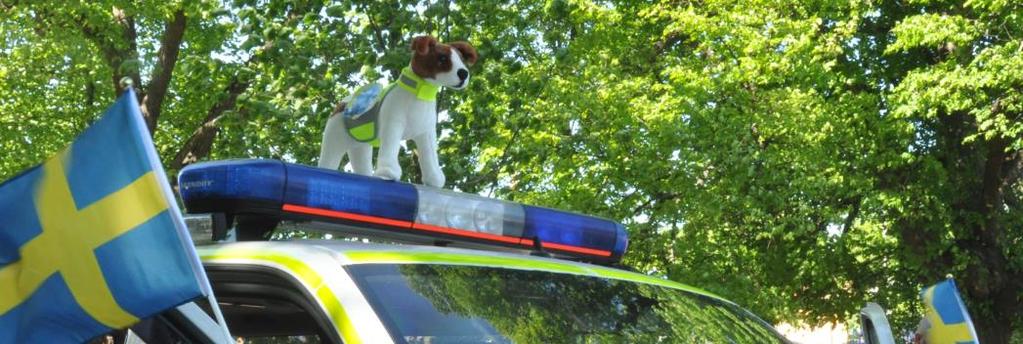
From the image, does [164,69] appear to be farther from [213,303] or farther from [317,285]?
[213,303]

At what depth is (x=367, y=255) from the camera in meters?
2.96

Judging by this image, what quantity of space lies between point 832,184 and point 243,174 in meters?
15.1

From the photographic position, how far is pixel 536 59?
57.1 feet

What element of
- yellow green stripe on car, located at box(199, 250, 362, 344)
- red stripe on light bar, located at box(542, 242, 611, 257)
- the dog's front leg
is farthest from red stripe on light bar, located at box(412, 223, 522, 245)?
the dog's front leg

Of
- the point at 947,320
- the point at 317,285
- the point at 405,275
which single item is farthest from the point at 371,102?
the point at 317,285

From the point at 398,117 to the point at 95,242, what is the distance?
2970mm

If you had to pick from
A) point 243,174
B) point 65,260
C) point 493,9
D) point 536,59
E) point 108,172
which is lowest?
point 65,260

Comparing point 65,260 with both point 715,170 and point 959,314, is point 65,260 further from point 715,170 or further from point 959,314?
point 715,170

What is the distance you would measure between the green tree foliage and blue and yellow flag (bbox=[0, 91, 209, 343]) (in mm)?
9050

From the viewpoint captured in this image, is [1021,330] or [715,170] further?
[1021,330]

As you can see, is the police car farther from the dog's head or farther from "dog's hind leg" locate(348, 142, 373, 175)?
"dog's hind leg" locate(348, 142, 373, 175)

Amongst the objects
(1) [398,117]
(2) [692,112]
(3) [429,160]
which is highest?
(2) [692,112]

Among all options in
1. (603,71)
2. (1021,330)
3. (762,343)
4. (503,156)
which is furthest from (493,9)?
(1021,330)

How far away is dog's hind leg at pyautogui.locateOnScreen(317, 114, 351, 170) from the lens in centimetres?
576
